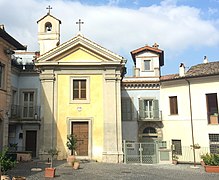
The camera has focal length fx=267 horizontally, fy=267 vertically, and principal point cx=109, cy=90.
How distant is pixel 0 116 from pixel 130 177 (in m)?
7.25

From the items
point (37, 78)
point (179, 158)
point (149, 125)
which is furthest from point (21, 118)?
point (179, 158)

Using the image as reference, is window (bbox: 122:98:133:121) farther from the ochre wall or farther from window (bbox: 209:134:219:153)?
window (bbox: 209:134:219:153)

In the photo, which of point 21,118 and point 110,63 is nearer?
point 110,63

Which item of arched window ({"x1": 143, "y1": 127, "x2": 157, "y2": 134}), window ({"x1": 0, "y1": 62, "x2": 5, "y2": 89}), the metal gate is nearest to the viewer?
window ({"x1": 0, "y1": 62, "x2": 5, "y2": 89})

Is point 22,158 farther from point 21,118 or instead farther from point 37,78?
point 37,78

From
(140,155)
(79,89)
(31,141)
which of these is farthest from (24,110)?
(140,155)

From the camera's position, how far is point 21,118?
21031mm

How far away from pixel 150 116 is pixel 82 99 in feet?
24.5

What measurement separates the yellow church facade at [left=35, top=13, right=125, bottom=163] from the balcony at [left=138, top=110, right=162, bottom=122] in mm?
5220

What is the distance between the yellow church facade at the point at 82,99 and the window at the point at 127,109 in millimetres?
4933

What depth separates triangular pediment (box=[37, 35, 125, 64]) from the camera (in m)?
19.7

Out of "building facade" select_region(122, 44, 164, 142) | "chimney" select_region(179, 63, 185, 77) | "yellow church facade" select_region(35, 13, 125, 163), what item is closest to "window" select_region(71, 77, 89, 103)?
"yellow church facade" select_region(35, 13, 125, 163)

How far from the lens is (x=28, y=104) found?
73.2 feet

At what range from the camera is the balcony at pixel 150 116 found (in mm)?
23562
